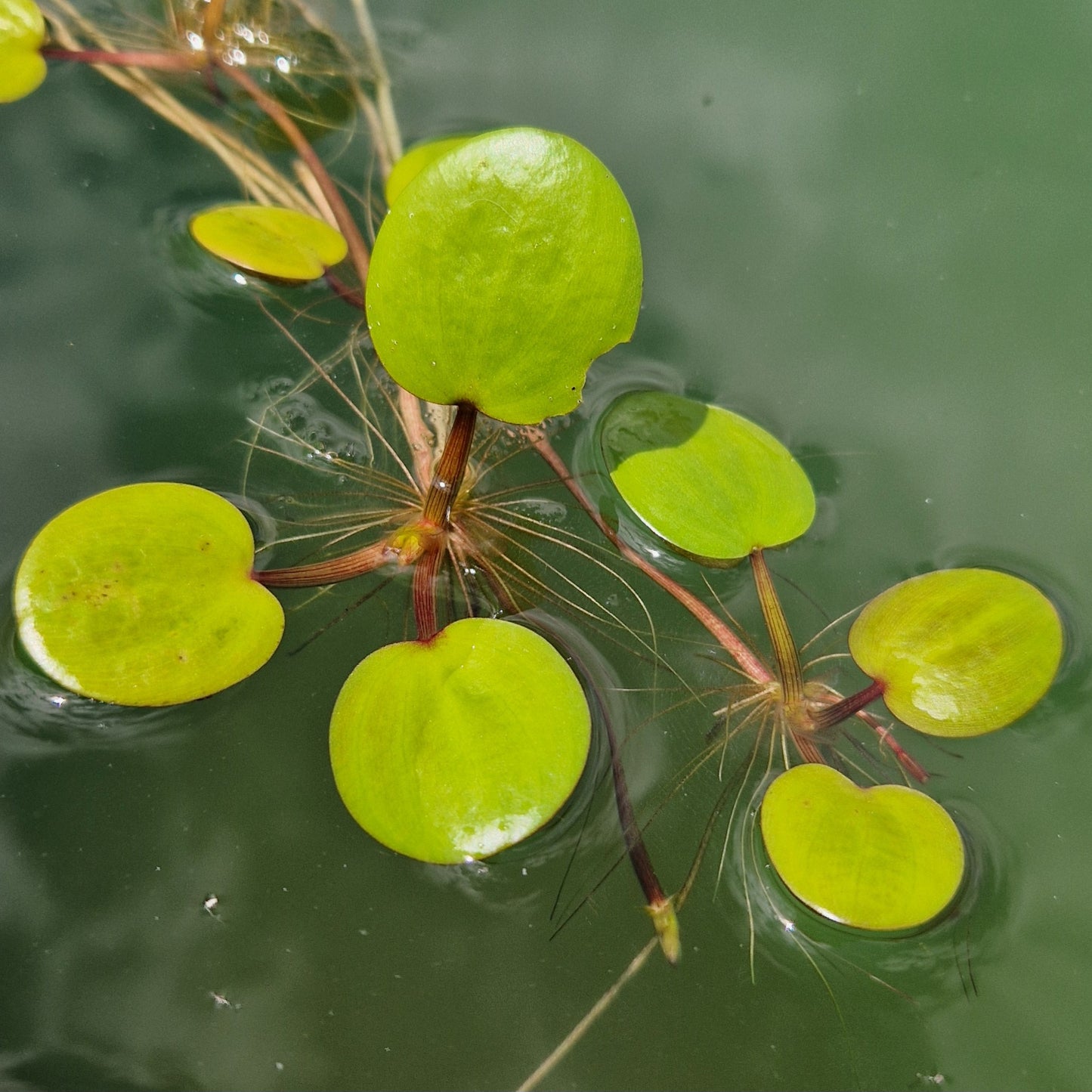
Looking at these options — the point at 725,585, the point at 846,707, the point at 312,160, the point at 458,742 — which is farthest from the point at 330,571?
the point at 312,160

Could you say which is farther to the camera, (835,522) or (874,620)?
(835,522)

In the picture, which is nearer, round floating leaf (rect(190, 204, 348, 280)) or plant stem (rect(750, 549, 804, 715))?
plant stem (rect(750, 549, 804, 715))

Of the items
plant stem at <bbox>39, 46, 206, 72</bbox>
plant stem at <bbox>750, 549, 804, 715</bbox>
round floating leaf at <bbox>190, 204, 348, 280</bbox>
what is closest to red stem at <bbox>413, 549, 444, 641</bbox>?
plant stem at <bbox>750, 549, 804, 715</bbox>

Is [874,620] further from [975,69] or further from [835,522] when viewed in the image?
[975,69]

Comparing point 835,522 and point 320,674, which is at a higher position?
point 835,522

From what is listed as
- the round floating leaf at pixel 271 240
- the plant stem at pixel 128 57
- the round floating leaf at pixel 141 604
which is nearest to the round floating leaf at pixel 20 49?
the plant stem at pixel 128 57

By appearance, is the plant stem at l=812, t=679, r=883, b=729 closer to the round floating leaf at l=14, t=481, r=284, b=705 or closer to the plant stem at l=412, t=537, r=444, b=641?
the plant stem at l=412, t=537, r=444, b=641

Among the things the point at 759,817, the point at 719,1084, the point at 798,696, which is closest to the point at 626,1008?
the point at 719,1084

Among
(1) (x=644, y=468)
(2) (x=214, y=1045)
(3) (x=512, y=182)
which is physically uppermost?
(3) (x=512, y=182)
